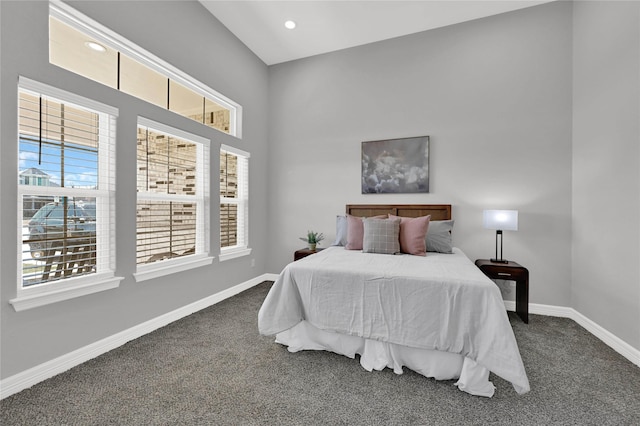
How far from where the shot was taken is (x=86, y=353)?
2.10m

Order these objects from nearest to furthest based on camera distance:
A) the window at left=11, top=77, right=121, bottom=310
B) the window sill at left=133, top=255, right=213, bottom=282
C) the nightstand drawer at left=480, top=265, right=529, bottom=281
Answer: the window at left=11, top=77, right=121, bottom=310
the window sill at left=133, top=255, right=213, bottom=282
the nightstand drawer at left=480, top=265, right=529, bottom=281

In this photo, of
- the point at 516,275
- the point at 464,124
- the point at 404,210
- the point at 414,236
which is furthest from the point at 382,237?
the point at 464,124

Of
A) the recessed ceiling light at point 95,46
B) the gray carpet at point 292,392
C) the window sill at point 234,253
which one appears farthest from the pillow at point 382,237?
the recessed ceiling light at point 95,46

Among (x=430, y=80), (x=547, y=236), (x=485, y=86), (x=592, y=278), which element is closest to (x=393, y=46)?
(x=430, y=80)

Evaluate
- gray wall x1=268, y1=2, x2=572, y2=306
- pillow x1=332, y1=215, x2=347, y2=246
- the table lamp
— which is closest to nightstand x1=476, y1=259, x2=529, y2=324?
the table lamp

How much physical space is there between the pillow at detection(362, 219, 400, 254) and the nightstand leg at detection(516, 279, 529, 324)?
54.2 inches

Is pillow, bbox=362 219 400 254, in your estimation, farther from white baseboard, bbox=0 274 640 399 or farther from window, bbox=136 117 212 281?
window, bbox=136 117 212 281

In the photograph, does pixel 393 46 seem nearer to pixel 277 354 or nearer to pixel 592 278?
pixel 592 278

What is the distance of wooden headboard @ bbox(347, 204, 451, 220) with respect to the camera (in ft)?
11.6

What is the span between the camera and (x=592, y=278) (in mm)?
2709

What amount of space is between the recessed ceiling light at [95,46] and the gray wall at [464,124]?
8.09 ft

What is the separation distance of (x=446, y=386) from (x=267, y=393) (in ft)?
3.87

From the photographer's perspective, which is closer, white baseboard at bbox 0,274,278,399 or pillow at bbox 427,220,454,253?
white baseboard at bbox 0,274,278,399

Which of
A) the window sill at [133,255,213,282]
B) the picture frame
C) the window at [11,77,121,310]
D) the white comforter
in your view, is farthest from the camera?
the picture frame
